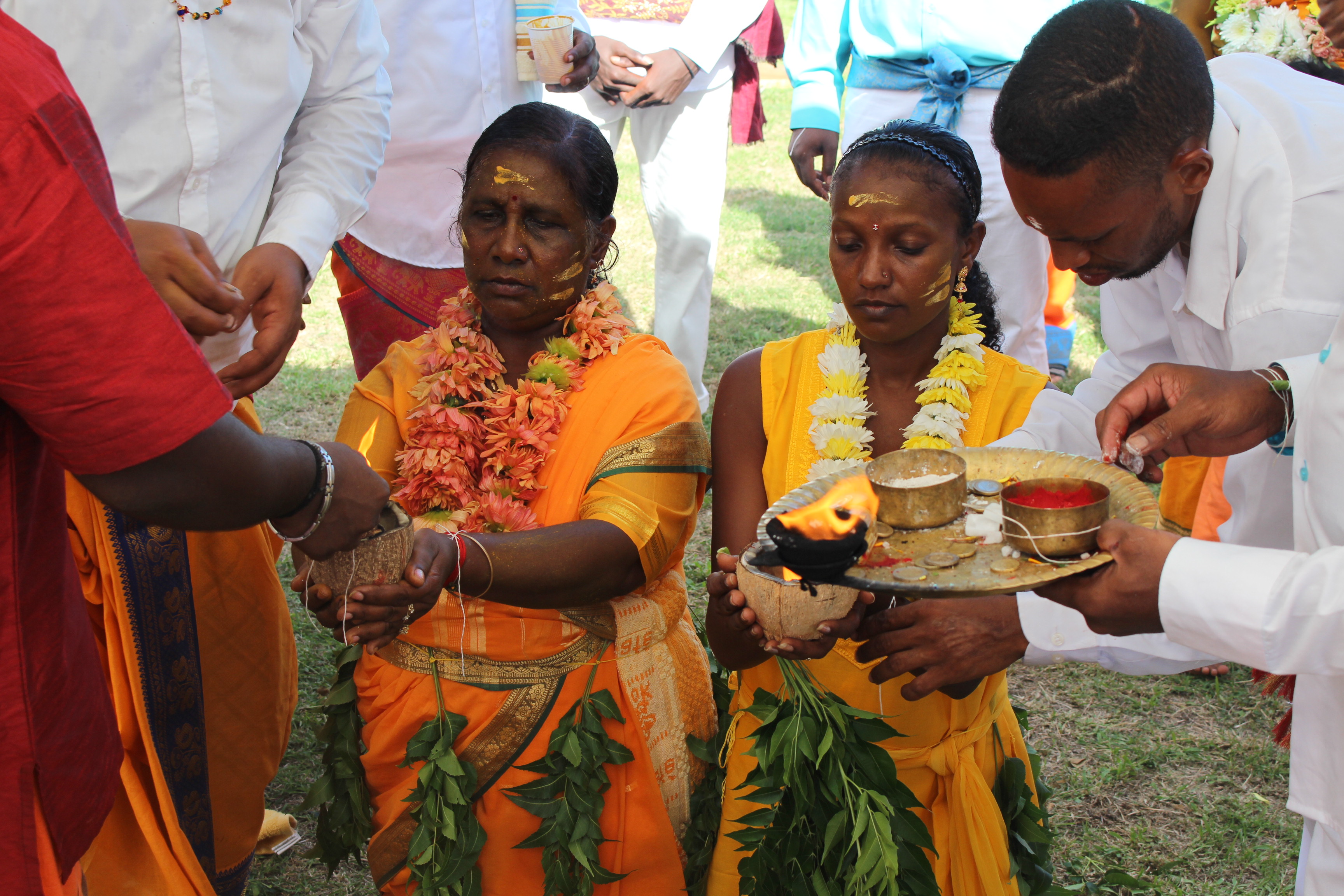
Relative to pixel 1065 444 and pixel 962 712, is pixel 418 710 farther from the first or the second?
pixel 1065 444

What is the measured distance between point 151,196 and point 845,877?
2210 mm

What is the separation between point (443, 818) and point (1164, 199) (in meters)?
2.13

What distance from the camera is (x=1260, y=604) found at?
5.55 feet

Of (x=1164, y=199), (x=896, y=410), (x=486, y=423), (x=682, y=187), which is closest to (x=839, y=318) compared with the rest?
(x=896, y=410)

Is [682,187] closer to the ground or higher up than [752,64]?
closer to the ground

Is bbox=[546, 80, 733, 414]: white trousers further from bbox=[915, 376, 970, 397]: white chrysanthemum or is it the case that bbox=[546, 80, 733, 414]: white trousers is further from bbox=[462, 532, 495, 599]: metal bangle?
bbox=[462, 532, 495, 599]: metal bangle

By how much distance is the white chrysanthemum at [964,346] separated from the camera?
263 centimetres

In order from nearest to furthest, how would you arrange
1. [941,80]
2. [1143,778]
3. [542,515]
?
1. [542,515]
2. [1143,778]
3. [941,80]

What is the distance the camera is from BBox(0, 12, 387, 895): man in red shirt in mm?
1319

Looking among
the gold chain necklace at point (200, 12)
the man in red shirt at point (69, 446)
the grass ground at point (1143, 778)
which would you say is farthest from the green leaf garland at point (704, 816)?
the gold chain necklace at point (200, 12)

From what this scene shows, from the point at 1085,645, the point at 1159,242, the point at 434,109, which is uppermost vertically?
the point at 434,109

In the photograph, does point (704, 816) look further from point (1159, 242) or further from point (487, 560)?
point (1159, 242)

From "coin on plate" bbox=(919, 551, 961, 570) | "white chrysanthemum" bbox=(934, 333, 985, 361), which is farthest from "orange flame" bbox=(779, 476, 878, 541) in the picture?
"white chrysanthemum" bbox=(934, 333, 985, 361)

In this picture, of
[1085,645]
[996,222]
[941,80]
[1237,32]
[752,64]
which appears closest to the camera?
[1085,645]
